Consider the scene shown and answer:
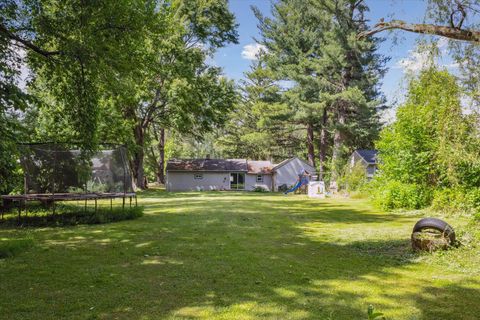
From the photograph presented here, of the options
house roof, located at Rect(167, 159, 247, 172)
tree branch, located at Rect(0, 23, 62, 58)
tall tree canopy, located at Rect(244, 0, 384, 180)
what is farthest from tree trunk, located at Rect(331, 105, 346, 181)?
tree branch, located at Rect(0, 23, 62, 58)

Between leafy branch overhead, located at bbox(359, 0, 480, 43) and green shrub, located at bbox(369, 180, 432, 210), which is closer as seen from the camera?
leafy branch overhead, located at bbox(359, 0, 480, 43)

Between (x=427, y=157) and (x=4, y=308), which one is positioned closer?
(x=4, y=308)

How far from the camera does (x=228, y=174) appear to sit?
1390 inches

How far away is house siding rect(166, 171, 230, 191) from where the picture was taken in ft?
113

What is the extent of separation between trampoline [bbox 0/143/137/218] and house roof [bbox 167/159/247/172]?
2218 cm

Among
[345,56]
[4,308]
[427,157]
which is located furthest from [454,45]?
[345,56]

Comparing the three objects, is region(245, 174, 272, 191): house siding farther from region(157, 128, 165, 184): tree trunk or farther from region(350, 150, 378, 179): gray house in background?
region(157, 128, 165, 184): tree trunk

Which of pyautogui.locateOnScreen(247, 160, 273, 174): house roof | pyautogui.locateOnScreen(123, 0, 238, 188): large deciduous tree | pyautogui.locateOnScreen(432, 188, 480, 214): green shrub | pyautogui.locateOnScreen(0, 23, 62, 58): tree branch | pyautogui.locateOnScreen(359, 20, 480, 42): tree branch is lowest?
pyautogui.locateOnScreen(432, 188, 480, 214): green shrub

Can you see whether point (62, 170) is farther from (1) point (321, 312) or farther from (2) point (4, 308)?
(1) point (321, 312)

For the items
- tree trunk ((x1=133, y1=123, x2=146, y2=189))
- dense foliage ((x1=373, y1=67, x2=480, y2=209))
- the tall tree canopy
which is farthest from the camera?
tree trunk ((x1=133, y1=123, x2=146, y2=189))

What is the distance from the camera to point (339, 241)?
819 centimetres

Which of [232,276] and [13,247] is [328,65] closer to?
[232,276]

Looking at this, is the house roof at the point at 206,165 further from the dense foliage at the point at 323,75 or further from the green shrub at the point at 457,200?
the green shrub at the point at 457,200

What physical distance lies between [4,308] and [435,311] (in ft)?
16.2
